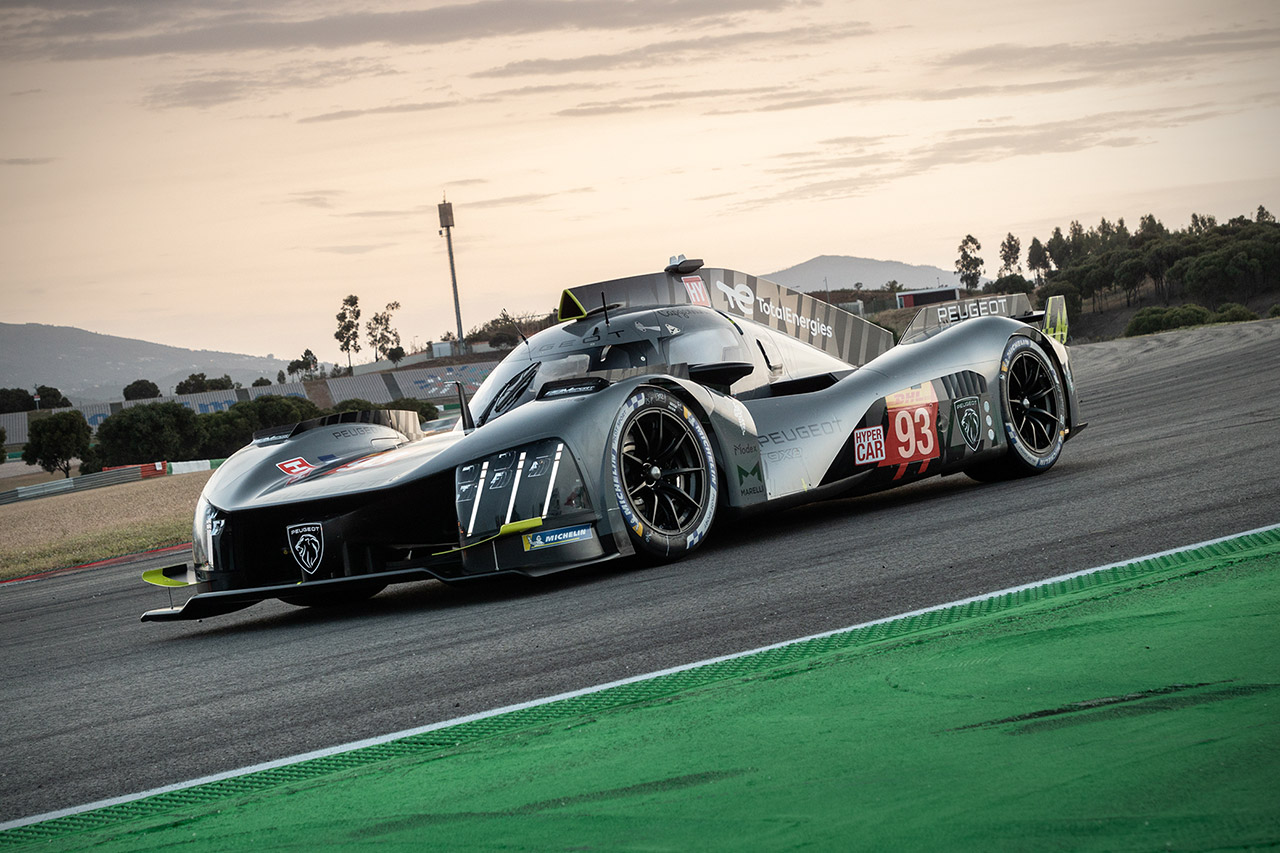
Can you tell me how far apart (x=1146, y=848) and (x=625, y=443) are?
4568 millimetres

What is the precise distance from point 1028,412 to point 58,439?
191 feet

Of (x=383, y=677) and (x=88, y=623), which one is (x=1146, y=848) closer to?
(x=383, y=677)

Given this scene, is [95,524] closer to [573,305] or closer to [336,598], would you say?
[336,598]

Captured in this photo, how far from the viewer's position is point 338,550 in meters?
6.15

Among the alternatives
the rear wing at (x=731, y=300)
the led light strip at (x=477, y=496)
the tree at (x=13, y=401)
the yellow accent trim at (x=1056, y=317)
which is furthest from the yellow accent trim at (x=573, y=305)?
the tree at (x=13, y=401)

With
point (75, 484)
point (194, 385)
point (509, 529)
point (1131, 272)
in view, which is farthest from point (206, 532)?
point (194, 385)

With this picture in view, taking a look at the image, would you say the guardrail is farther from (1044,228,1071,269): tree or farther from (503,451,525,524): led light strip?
(1044,228,1071,269): tree

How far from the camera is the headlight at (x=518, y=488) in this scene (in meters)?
6.03

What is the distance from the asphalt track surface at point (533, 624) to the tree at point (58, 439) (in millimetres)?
54344

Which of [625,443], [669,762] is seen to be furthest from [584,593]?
[669,762]

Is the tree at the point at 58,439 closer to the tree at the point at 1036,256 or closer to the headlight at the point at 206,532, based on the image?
the headlight at the point at 206,532

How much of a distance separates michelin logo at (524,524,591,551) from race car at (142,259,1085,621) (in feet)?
0.03

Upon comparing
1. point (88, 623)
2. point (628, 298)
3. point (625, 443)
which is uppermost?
point (628, 298)

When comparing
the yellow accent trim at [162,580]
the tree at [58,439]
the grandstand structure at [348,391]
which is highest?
the grandstand structure at [348,391]
